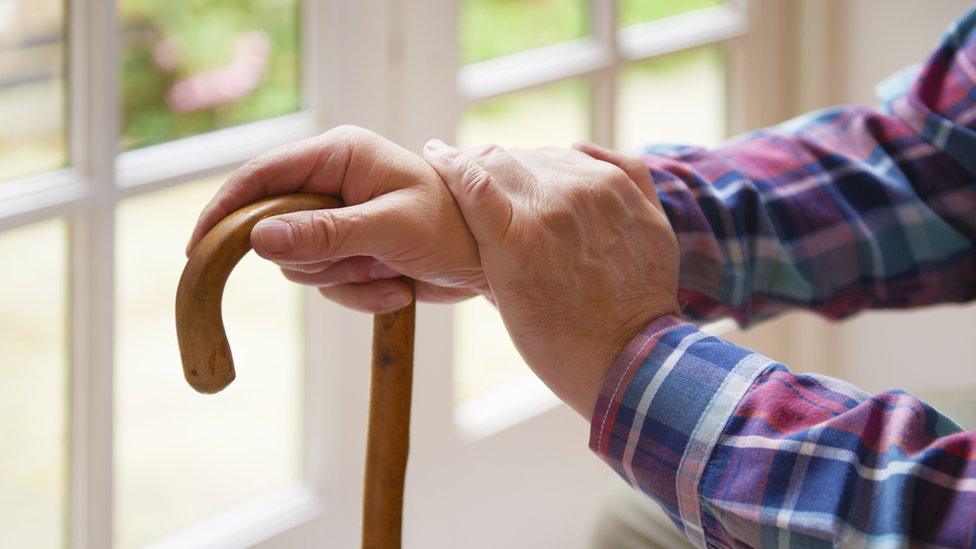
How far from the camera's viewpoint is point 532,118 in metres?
1.58

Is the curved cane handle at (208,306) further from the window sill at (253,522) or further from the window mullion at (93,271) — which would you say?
the window sill at (253,522)

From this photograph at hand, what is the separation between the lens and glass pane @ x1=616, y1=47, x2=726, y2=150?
1753 millimetres

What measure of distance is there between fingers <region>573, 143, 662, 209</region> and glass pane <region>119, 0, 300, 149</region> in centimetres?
43

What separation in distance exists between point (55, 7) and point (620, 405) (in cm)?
61

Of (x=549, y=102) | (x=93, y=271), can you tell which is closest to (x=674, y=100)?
(x=549, y=102)

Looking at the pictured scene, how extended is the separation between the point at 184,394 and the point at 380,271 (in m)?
0.51

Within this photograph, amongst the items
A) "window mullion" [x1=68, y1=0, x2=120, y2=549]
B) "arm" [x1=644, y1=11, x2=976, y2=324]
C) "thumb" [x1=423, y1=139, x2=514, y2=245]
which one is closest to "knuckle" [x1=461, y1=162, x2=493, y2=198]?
"thumb" [x1=423, y1=139, x2=514, y2=245]

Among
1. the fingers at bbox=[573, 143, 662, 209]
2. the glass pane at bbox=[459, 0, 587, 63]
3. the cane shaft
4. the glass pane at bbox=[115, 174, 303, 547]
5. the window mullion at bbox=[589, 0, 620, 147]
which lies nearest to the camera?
the cane shaft

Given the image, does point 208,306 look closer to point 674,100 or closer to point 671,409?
point 671,409

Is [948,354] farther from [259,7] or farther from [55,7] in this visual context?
[55,7]

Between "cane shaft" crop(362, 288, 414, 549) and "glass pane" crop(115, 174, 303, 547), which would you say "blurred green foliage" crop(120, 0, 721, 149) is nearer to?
"glass pane" crop(115, 174, 303, 547)

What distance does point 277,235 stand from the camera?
2.35 ft

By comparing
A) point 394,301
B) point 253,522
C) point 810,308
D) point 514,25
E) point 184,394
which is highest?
point 514,25

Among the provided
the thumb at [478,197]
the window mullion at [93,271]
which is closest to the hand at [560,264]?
the thumb at [478,197]
